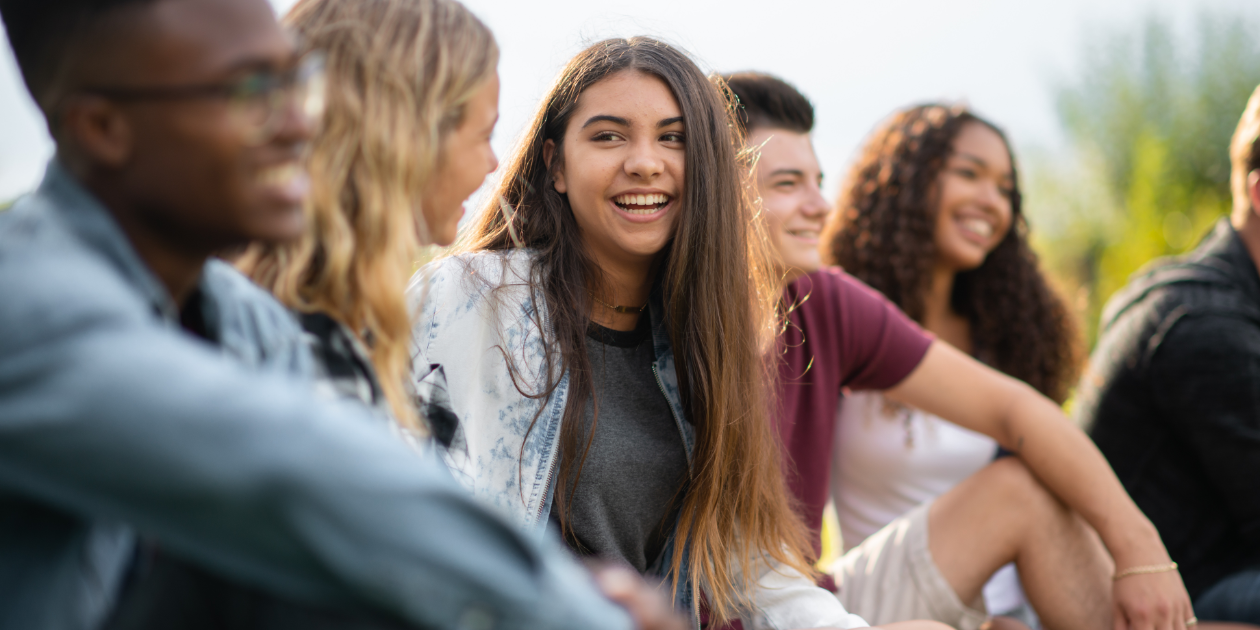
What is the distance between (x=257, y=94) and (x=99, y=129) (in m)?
0.15

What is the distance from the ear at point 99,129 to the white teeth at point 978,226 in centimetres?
315

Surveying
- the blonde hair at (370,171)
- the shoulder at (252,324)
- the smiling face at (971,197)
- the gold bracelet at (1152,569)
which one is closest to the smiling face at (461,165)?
the blonde hair at (370,171)

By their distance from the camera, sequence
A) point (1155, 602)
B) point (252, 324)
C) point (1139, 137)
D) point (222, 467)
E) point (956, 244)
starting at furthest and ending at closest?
1. point (1139, 137)
2. point (956, 244)
3. point (1155, 602)
4. point (252, 324)
5. point (222, 467)

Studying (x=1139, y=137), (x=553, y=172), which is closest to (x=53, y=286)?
(x=553, y=172)

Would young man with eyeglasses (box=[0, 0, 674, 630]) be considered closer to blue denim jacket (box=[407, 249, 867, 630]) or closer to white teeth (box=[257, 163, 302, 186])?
white teeth (box=[257, 163, 302, 186])

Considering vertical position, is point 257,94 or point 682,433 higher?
point 257,94

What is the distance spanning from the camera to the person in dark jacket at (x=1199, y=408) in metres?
2.63

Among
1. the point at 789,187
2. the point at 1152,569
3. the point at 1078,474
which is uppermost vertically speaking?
the point at 789,187

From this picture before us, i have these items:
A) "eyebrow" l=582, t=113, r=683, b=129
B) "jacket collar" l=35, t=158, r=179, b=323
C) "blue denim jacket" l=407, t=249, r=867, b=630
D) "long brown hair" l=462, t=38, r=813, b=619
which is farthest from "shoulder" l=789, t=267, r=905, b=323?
"jacket collar" l=35, t=158, r=179, b=323

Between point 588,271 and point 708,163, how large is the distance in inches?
14.9

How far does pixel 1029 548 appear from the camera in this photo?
247 cm

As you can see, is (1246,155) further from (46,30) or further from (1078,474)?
(46,30)

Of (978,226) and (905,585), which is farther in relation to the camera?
(978,226)

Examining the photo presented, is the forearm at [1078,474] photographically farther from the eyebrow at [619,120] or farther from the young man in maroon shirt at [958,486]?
the eyebrow at [619,120]
